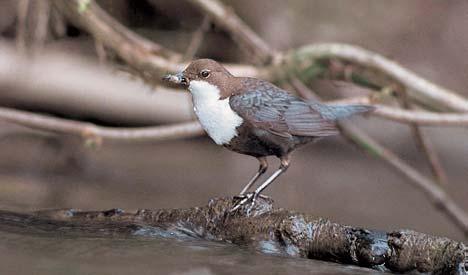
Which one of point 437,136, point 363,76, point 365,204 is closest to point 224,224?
point 363,76

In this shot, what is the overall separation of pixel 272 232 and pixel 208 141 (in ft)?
17.4

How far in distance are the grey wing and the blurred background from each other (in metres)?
2.83

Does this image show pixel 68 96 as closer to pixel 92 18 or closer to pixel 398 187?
pixel 92 18

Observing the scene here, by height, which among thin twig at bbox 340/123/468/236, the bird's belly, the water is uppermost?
thin twig at bbox 340/123/468/236

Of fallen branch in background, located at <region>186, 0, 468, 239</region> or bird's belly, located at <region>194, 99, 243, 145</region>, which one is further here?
fallen branch in background, located at <region>186, 0, 468, 239</region>

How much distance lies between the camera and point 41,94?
7.66 metres

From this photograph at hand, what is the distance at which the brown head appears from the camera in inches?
144

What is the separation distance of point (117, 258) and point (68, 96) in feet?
16.3

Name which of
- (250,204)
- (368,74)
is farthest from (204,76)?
(368,74)

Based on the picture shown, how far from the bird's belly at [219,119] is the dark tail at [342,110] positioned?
1.86 feet

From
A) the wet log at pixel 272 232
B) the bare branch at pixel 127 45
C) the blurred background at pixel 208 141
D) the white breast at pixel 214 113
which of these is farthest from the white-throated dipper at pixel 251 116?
the blurred background at pixel 208 141

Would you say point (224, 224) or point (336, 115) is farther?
point (336, 115)

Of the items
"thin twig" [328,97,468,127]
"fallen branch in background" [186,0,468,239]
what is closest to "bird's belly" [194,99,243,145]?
"thin twig" [328,97,468,127]

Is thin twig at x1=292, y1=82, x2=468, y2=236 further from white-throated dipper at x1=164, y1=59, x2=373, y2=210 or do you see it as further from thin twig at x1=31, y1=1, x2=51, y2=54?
white-throated dipper at x1=164, y1=59, x2=373, y2=210
